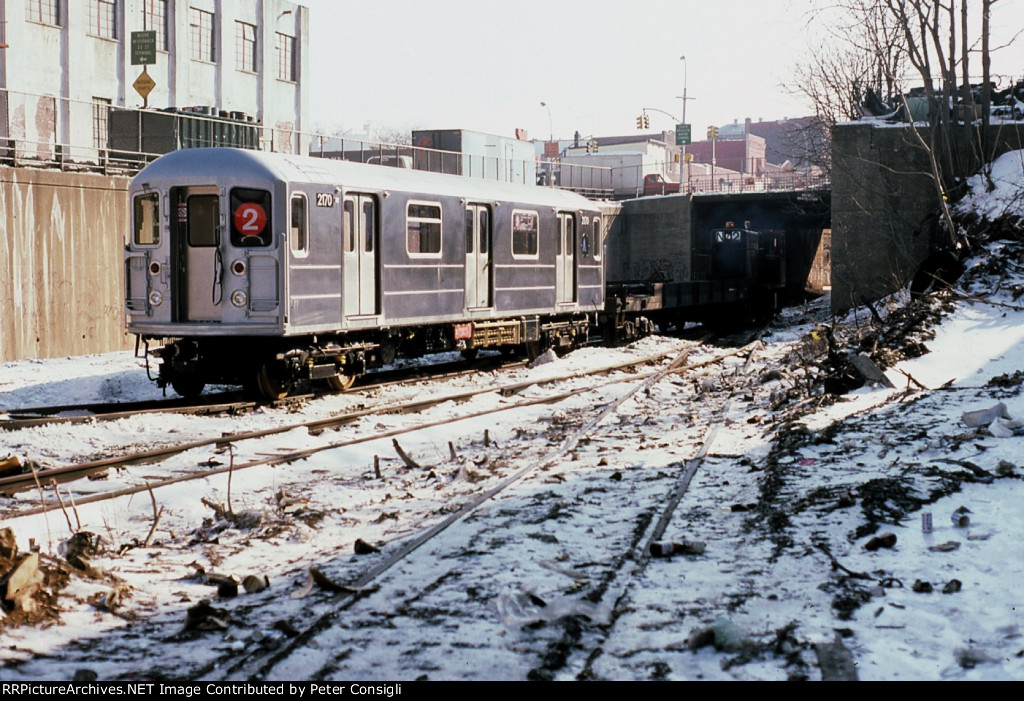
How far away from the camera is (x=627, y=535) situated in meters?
7.88

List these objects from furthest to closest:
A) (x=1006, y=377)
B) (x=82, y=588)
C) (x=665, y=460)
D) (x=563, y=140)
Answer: (x=563, y=140), (x=1006, y=377), (x=665, y=460), (x=82, y=588)

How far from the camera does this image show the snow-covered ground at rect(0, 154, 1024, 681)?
5.35m

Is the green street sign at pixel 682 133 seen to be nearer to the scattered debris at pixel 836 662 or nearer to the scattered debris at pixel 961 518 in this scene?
the scattered debris at pixel 961 518

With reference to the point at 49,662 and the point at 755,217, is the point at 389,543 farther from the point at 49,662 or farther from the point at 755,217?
the point at 755,217

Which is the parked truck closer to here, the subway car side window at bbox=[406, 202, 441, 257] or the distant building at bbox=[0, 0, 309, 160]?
the distant building at bbox=[0, 0, 309, 160]

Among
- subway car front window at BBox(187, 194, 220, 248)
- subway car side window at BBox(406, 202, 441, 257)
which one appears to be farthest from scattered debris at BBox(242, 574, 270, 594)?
subway car side window at BBox(406, 202, 441, 257)

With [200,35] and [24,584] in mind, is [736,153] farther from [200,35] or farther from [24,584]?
[24,584]

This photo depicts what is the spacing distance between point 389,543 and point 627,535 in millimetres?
1714

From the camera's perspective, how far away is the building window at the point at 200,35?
38.9 meters

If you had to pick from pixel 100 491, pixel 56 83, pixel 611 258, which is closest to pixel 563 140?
pixel 611 258

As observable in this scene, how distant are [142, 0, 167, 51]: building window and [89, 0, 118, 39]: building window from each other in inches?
46.6

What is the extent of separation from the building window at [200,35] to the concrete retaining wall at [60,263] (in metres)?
16.2

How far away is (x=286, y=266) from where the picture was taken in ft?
48.1

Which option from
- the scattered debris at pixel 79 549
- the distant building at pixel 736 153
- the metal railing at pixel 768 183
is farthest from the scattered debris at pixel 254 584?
the distant building at pixel 736 153
